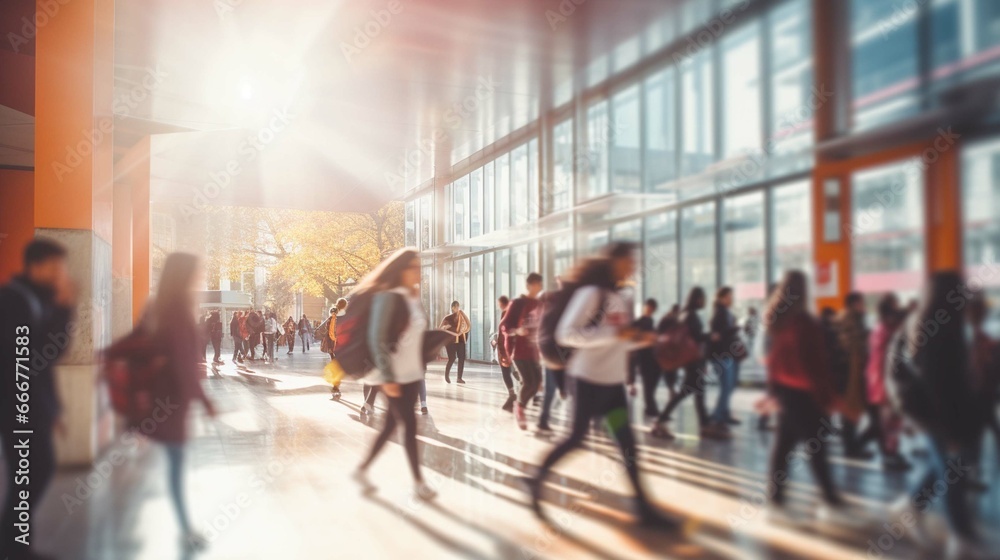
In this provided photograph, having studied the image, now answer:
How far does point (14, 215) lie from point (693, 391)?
44.4 feet

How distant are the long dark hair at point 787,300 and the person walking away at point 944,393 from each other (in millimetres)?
640

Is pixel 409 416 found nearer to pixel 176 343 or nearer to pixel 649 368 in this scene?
→ pixel 176 343

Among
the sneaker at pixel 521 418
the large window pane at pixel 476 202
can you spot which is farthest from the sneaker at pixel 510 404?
the large window pane at pixel 476 202

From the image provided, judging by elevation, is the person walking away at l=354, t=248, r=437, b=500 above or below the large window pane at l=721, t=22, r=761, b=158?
below

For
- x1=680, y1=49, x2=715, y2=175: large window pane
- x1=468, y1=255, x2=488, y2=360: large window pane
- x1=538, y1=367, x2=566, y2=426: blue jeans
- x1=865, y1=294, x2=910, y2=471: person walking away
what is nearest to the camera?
x1=865, y1=294, x2=910, y2=471: person walking away

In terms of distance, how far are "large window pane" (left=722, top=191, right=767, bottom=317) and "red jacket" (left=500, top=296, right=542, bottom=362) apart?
2.43m

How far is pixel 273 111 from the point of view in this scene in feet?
42.9

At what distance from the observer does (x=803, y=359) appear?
4473 mm

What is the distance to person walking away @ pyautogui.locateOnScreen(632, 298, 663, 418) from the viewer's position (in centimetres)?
875

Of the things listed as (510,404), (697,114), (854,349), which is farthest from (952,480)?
(697,114)

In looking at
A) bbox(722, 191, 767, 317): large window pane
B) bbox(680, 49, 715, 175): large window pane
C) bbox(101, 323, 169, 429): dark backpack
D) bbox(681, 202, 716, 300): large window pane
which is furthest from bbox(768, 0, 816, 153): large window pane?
bbox(101, 323, 169, 429): dark backpack

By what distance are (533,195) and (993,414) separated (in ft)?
47.4

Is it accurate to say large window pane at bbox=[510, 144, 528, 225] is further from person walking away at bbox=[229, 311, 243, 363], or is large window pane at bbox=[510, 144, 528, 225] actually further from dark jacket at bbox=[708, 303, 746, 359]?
dark jacket at bbox=[708, 303, 746, 359]

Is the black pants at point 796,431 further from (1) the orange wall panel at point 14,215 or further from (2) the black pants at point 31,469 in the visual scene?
(1) the orange wall panel at point 14,215
